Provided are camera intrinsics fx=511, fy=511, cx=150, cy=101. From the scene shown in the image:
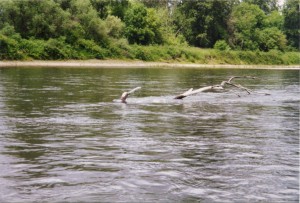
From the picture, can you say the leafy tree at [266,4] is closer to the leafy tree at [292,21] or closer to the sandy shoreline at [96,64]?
the leafy tree at [292,21]

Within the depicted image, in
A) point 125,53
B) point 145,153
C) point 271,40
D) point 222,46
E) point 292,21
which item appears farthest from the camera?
point 292,21

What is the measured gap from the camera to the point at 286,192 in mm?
8352

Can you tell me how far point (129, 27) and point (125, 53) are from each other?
34.0 feet

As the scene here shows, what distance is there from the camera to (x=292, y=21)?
121750mm

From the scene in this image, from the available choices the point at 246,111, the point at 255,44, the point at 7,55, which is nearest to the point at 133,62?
the point at 7,55

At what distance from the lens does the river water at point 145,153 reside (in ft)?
26.9

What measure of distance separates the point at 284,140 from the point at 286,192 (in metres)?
5.32

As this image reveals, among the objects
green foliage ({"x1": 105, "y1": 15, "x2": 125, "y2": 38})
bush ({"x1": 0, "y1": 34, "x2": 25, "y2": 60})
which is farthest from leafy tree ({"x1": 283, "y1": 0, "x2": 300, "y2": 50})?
bush ({"x1": 0, "y1": 34, "x2": 25, "y2": 60})

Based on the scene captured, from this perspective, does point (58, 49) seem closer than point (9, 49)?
No

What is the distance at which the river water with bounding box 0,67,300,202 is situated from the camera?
8.21 metres

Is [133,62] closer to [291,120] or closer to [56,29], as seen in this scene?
[56,29]

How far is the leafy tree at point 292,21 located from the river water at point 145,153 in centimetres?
10477

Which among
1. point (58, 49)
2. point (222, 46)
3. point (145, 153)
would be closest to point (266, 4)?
point (222, 46)

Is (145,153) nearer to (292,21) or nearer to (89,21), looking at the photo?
(89,21)
